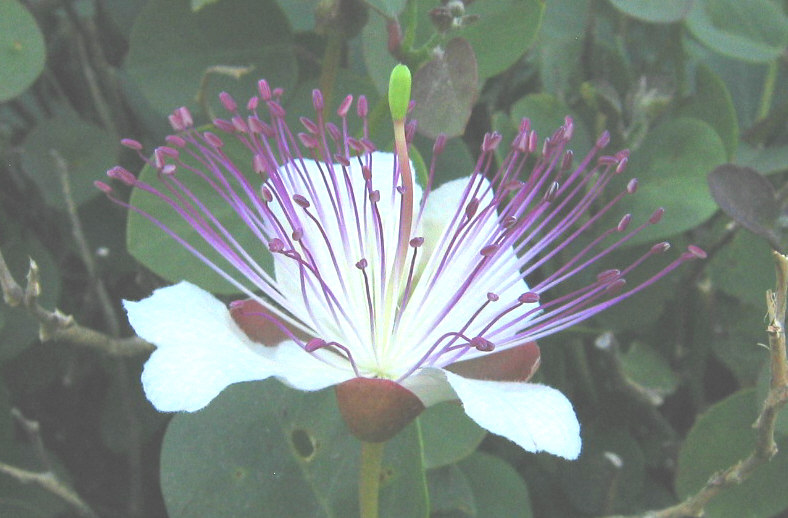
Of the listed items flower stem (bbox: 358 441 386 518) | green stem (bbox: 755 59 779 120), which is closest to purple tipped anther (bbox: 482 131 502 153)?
flower stem (bbox: 358 441 386 518)

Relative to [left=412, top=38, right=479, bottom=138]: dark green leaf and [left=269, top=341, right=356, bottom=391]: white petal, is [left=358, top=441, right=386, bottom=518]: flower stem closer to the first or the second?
[left=269, top=341, right=356, bottom=391]: white petal

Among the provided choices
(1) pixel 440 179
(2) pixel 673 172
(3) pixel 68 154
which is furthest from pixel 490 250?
(3) pixel 68 154

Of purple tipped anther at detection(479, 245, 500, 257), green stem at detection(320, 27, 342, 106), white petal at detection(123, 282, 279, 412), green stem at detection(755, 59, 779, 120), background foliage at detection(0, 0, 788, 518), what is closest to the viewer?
white petal at detection(123, 282, 279, 412)

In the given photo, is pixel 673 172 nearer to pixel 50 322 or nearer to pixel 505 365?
pixel 505 365

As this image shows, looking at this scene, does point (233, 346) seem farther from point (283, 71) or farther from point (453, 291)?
point (283, 71)

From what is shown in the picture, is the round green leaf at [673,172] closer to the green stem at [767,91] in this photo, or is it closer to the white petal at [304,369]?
the green stem at [767,91]

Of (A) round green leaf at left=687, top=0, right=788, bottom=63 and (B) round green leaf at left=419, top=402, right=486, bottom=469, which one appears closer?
(B) round green leaf at left=419, top=402, right=486, bottom=469
